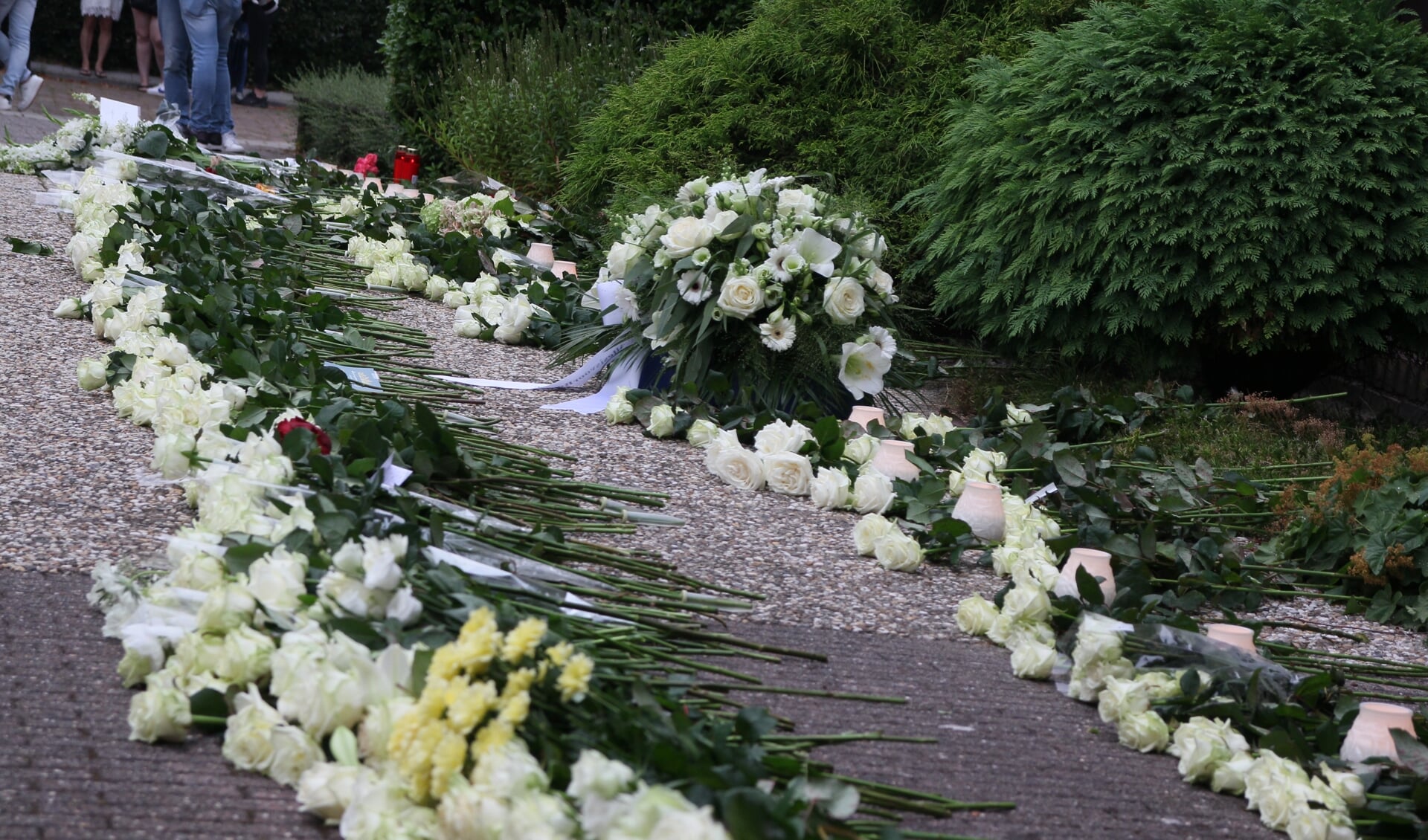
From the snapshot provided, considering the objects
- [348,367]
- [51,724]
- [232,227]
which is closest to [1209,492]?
[348,367]

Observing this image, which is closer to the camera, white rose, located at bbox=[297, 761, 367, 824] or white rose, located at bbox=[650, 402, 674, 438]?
white rose, located at bbox=[297, 761, 367, 824]

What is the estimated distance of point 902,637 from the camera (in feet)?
8.26

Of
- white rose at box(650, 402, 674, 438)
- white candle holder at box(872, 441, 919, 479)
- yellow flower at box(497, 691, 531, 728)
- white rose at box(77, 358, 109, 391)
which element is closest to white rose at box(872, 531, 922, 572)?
white candle holder at box(872, 441, 919, 479)

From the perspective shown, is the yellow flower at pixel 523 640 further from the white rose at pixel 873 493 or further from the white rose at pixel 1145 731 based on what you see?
the white rose at pixel 873 493

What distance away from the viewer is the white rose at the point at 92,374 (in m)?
3.42

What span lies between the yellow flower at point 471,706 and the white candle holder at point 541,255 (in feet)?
14.1

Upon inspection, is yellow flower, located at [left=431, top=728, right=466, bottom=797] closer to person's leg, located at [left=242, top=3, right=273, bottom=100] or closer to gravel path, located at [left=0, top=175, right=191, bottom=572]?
gravel path, located at [left=0, top=175, right=191, bottom=572]

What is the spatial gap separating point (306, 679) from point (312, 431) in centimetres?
93

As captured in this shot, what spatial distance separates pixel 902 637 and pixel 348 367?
1935 millimetres

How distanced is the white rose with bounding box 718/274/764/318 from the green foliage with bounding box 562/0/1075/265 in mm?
1689

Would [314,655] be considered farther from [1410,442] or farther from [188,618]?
[1410,442]

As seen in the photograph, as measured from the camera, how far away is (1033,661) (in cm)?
236

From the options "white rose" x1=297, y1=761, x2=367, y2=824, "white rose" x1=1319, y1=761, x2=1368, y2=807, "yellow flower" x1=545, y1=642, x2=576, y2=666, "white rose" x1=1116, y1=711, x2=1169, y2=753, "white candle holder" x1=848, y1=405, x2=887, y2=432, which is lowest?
"white rose" x1=1116, y1=711, x2=1169, y2=753

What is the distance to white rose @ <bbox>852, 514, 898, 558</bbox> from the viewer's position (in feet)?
9.48
